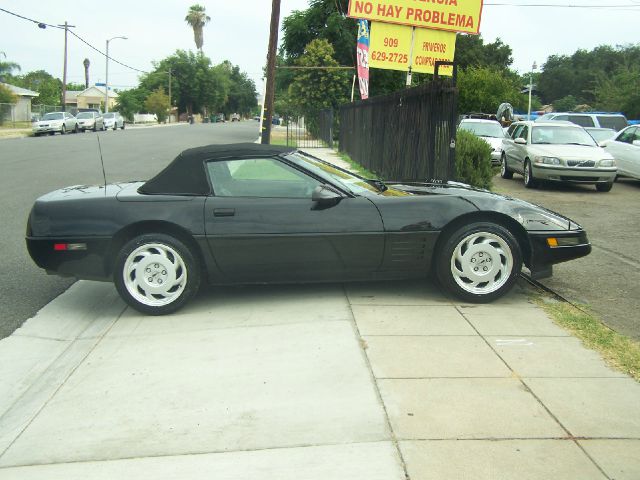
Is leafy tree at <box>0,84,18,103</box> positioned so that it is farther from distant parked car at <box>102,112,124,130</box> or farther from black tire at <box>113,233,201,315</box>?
black tire at <box>113,233,201,315</box>

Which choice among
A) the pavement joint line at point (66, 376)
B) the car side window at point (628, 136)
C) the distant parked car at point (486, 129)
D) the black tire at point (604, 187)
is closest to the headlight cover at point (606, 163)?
the black tire at point (604, 187)

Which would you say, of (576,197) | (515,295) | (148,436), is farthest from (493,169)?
(148,436)

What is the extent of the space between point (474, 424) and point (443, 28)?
13294mm

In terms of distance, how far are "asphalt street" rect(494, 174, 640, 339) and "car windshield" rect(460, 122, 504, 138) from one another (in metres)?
5.26

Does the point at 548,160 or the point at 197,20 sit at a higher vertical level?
the point at 197,20

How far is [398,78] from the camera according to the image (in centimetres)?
4406

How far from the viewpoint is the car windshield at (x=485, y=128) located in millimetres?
18734

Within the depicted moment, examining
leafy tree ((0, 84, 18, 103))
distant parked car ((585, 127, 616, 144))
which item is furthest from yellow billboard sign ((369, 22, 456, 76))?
leafy tree ((0, 84, 18, 103))

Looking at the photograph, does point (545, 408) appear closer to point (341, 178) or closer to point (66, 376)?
point (341, 178)

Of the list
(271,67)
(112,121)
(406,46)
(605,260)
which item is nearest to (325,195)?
(605,260)

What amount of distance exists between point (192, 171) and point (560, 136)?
37.2 feet

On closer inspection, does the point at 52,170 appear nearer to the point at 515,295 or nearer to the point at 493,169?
the point at 493,169

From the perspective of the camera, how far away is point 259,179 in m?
5.38

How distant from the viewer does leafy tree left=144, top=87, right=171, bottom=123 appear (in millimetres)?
81262
